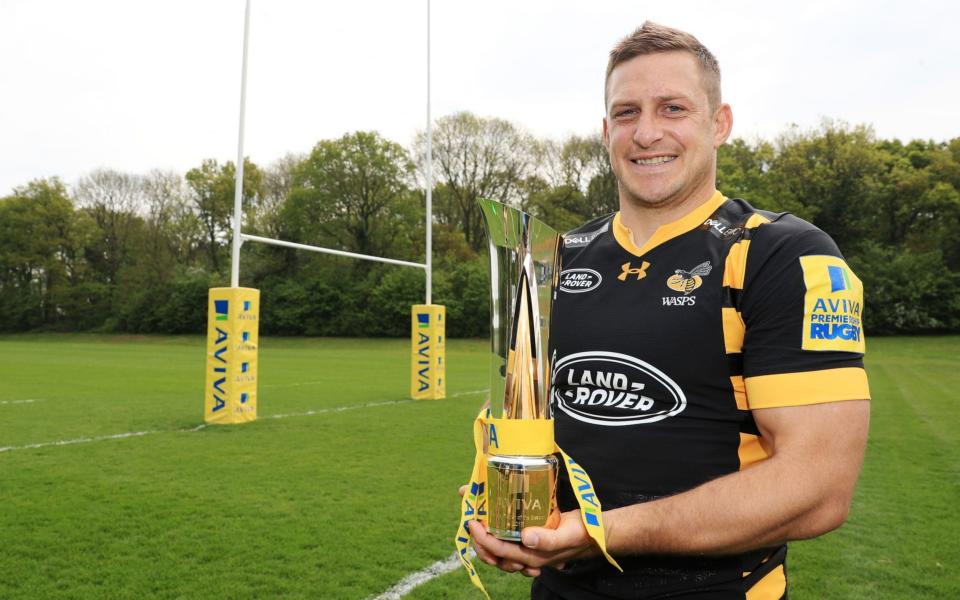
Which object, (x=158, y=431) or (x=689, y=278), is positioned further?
(x=158, y=431)

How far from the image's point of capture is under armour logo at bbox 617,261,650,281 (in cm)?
140

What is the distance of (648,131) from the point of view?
1.36m

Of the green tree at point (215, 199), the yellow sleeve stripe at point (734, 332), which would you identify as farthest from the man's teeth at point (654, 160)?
the green tree at point (215, 199)

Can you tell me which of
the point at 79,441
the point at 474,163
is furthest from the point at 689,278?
the point at 474,163

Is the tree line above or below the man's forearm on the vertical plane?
above

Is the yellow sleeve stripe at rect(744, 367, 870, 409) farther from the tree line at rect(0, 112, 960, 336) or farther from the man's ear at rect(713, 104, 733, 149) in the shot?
the tree line at rect(0, 112, 960, 336)

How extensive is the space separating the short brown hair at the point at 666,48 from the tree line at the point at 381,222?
28.0 m

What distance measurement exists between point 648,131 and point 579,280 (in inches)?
12.9

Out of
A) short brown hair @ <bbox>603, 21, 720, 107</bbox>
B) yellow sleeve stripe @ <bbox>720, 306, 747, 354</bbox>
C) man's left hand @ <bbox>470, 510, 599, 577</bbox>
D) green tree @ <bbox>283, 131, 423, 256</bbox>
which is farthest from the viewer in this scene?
green tree @ <bbox>283, 131, 423, 256</bbox>

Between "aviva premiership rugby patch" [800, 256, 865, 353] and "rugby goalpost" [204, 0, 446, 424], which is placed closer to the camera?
"aviva premiership rugby patch" [800, 256, 865, 353]

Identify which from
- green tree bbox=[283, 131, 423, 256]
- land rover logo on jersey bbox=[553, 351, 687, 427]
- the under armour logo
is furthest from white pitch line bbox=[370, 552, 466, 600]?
green tree bbox=[283, 131, 423, 256]

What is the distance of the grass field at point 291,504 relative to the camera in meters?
3.97

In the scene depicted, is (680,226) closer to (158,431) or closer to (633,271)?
(633,271)

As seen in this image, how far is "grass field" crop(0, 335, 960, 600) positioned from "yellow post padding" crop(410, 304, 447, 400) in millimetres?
789
